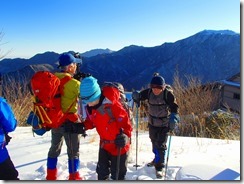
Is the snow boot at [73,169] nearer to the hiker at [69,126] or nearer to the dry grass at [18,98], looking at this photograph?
the hiker at [69,126]

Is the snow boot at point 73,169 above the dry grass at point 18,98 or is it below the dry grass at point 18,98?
below

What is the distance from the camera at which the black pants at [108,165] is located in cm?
315

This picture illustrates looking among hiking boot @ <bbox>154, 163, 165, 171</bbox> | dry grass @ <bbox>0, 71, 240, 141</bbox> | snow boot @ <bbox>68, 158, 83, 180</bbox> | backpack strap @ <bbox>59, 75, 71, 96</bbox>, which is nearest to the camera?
backpack strap @ <bbox>59, 75, 71, 96</bbox>

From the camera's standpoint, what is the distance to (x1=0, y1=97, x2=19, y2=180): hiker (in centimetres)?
278

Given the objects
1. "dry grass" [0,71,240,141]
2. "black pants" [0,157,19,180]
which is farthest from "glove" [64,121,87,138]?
"dry grass" [0,71,240,141]

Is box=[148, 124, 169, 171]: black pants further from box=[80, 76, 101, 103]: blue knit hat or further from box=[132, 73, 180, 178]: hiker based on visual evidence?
box=[80, 76, 101, 103]: blue knit hat

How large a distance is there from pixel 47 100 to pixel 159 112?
1394mm

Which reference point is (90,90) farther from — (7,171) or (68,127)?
(7,171)

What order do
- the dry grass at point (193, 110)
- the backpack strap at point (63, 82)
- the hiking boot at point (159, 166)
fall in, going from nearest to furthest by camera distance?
the backpack strap at point (63, 82) < the hiking boot at point (159, 166) < the dry grass at point (193, 110)

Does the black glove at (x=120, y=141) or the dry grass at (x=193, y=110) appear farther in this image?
the dry grass at (x=193, y=110)

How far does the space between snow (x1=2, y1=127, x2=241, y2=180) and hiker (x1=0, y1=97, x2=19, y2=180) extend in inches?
23.4

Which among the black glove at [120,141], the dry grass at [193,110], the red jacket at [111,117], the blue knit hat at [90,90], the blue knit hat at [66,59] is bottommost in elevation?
the dry grass at [193,110]

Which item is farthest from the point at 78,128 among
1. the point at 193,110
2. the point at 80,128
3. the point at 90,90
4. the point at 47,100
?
the point at 193,110

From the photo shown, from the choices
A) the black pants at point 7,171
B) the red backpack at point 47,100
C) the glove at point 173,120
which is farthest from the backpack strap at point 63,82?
the glove at point 173,120
